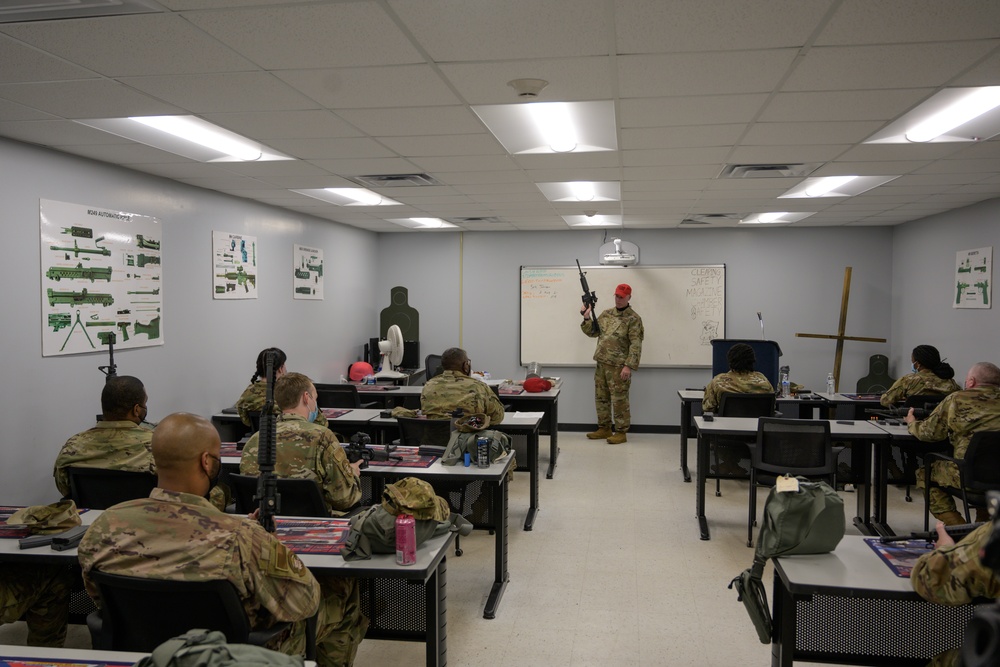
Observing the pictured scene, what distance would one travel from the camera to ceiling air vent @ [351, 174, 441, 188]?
4945 millimetres

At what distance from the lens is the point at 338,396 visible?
Answer: 5.71 meters

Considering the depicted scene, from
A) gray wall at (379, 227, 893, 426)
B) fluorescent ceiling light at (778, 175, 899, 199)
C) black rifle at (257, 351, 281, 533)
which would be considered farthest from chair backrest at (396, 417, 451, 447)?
gray wall at (379, 227, 893, 426)

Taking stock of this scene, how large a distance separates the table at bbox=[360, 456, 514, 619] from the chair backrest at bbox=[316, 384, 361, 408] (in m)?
1.87

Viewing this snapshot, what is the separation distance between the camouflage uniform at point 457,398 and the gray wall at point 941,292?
14.4ft

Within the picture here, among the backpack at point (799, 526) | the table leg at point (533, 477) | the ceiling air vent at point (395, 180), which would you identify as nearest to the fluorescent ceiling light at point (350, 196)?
the ceiling air vent at point (395, 180)

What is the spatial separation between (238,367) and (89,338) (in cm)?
169

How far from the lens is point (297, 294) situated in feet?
22.5

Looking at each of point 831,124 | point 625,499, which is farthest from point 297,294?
point 831,124

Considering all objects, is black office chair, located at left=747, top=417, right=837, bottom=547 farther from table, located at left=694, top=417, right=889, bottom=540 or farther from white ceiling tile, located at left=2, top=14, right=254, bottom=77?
white ceiling tile, located at left=2, top=14, right=254, bottom=77

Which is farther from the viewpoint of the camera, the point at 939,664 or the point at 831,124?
the point at 831,124

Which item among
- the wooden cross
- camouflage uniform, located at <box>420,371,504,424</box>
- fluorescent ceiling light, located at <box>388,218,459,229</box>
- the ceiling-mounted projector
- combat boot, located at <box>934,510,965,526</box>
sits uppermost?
fluorescent ceiling light, located at <box>388,218,459,229</box>

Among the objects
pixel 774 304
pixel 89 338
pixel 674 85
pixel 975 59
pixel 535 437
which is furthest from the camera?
pixel 774 304

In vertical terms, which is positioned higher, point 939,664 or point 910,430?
point 910,430

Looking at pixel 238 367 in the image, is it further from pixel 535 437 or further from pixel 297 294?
pixel 535 437
